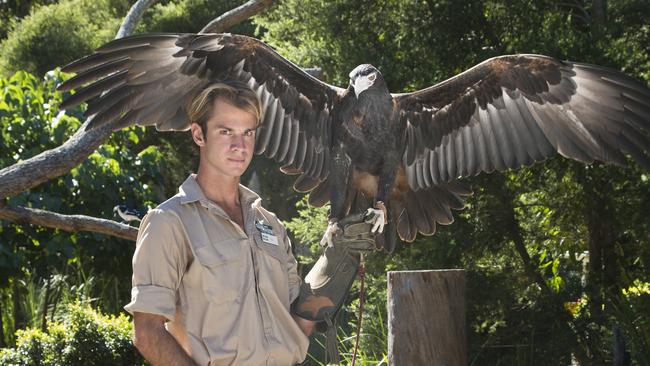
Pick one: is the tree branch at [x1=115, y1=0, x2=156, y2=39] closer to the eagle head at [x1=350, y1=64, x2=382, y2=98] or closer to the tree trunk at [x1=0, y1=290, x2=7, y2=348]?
the eagle head at [x1=350, y1=64, x2=382, y2=98]

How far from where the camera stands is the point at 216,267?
2139 millimetres

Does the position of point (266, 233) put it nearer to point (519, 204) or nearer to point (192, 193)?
point (192, 193)

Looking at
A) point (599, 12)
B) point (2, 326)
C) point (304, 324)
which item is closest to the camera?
point (304, 324)

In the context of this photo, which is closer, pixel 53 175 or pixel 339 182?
pixel 339 182

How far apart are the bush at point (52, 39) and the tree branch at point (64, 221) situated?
5.03m

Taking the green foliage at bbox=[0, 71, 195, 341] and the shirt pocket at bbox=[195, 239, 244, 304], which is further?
the green foliage at bbox=[0, 71, 195, 341]

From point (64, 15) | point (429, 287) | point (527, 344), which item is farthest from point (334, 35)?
point (64, 15)

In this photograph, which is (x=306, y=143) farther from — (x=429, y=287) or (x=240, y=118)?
(x=240, y=118)

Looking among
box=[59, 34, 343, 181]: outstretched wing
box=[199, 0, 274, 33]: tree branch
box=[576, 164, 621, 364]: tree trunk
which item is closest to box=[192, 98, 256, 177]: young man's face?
box=[59, 34, 343, 181]: outstretched wing

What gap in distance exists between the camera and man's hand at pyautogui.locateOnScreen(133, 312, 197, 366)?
6.59 feet

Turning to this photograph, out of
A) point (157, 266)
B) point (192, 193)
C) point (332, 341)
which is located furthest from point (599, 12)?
point (157, 266)

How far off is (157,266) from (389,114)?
4.30 feet

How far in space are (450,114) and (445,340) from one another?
3.16 feet

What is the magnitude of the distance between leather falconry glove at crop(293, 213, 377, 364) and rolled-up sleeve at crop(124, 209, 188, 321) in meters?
0.44
